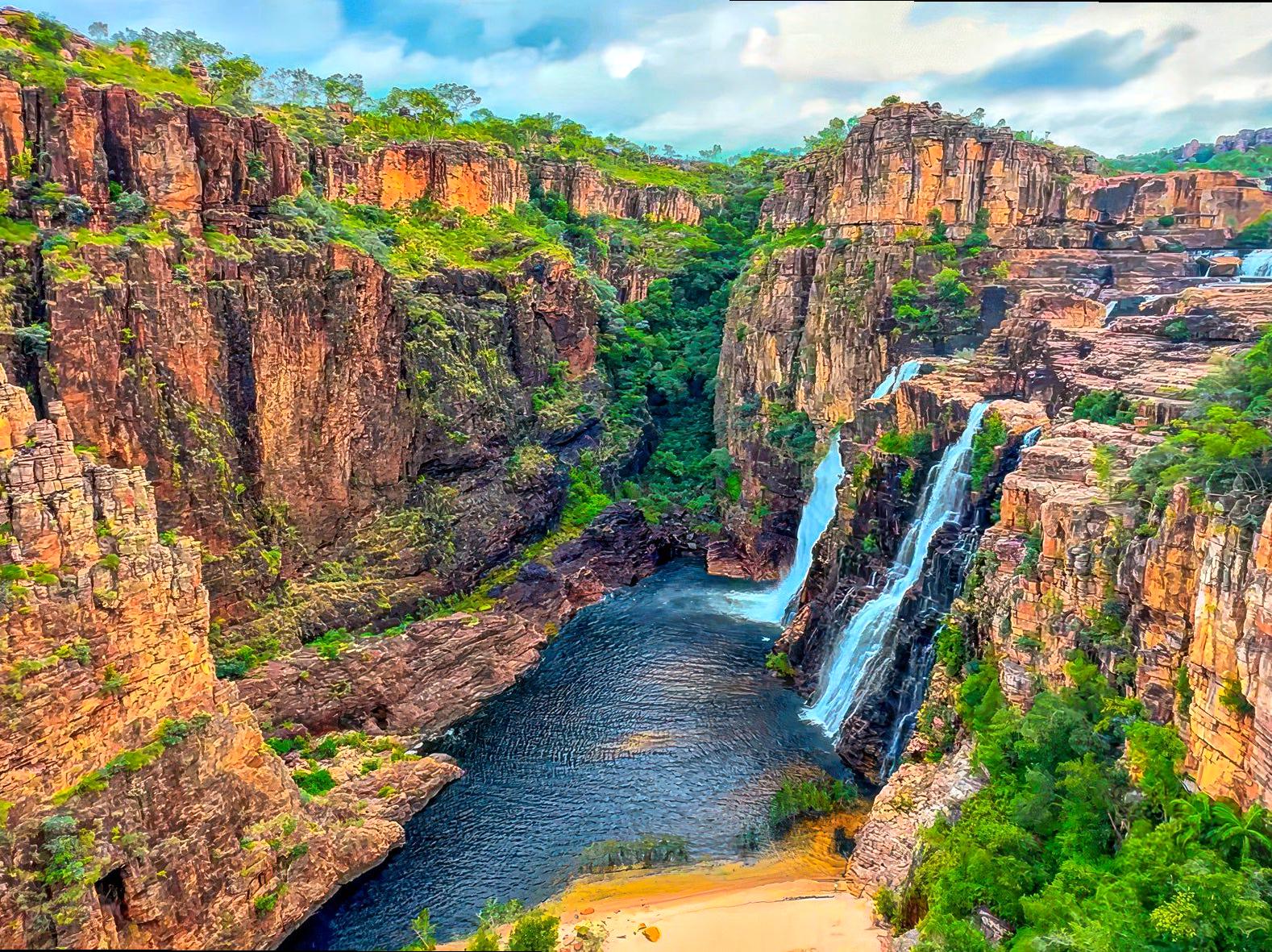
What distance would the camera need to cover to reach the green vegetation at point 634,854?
24.9 m

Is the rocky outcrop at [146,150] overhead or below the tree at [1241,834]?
overhead

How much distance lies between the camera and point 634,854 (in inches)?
992

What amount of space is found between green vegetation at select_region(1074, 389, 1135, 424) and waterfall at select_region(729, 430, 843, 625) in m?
13.1

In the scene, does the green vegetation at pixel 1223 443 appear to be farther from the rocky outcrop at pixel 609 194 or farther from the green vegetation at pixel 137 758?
the rocky outcrop at pixel 609 194

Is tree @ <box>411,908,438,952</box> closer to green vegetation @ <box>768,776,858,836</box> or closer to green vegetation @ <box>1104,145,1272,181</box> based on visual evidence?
green vegetation @ <box>768,776,858,836</box>

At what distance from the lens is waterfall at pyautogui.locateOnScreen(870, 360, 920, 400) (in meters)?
39.2

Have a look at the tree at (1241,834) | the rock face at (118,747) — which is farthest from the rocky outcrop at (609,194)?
the tree at (1241,834)

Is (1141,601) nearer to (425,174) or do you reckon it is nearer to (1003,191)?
(1003,191)

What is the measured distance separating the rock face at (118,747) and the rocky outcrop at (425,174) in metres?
21.6

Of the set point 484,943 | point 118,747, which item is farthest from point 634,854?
point 118,747

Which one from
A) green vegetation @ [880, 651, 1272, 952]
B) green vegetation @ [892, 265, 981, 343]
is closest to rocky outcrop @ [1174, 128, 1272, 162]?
green vegetation @ [892, 265, 981, 343]

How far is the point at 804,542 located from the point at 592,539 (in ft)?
34.1

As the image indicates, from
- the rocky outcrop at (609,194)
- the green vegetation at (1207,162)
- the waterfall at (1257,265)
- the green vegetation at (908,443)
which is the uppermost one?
the green vegetation at (1207,162)

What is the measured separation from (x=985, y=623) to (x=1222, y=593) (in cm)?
937
